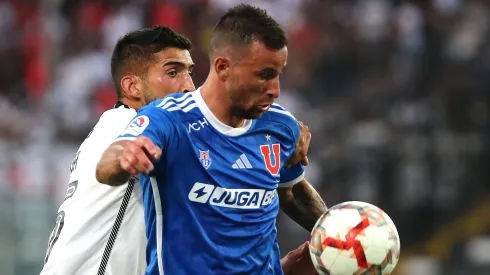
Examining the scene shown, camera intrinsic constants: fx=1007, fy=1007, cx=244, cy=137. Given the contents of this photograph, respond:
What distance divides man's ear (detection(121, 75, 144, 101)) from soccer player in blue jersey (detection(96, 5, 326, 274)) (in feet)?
2.53

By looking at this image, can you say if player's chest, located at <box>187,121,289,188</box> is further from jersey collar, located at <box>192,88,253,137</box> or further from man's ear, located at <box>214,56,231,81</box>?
man's ear, located at <box>214,56,231,81</box>

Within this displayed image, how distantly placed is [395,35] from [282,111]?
353 inches

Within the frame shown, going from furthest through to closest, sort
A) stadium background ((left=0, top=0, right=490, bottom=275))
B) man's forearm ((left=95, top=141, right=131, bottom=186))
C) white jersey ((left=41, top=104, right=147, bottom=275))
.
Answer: stadium background ((left=0, top=0, right=490, bottom=275))
white jersey ((left=41, top=104, right=147, bottom=275))
man's forearm ((left=95, top=141, right=131, bottom=186))

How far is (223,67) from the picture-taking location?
4.65 m

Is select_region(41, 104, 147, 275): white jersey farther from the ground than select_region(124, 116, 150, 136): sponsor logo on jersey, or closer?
closer

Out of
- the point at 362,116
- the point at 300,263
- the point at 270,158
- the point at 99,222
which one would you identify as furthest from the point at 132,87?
the point at 362,116

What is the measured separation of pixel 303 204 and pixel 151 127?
1427 millimetres

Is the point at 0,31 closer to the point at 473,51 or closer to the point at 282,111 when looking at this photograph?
the point at 473,51

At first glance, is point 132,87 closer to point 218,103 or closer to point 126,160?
point 218,103

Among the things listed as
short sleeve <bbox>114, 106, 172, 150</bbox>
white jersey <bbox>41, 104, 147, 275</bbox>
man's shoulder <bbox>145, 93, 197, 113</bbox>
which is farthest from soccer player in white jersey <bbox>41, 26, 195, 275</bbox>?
short sleeve <bbox>114, 106, 172, 150</bbox>

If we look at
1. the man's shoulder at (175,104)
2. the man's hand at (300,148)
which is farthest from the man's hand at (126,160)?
the man's hand at (300,148)

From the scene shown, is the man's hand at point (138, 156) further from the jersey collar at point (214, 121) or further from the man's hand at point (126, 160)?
the jersey collar at point (214, 121)

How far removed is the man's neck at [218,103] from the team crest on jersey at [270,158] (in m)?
0.22

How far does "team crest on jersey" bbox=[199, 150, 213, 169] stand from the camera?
178 inches
